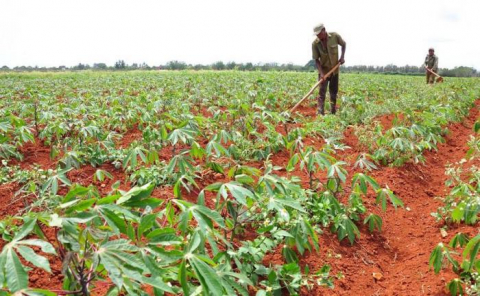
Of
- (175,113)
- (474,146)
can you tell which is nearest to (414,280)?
(474,146)

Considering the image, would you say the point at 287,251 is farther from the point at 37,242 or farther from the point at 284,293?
the point at 37,242

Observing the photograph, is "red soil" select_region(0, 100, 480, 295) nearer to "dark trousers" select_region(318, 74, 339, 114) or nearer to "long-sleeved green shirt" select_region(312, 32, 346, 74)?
"dark trousers" select_region(318, 74, 339, 114)

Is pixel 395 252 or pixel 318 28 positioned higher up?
pixel 318 28

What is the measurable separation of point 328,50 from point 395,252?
14.8 ft

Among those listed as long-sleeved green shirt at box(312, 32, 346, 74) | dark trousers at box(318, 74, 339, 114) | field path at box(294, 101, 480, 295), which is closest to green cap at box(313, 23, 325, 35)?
long-sleeved green shirt at box(312, 32, 346, 74)

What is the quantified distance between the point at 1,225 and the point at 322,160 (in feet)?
6.90

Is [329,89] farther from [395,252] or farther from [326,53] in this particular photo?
[395,252]

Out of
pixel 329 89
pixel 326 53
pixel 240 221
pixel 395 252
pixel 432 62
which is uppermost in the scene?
pixel 432 62

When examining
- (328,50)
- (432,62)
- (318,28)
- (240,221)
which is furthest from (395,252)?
(432,62)

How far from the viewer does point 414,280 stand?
2.13 m

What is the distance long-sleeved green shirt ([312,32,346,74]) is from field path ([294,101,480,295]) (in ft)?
10.8

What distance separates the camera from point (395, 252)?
257cm

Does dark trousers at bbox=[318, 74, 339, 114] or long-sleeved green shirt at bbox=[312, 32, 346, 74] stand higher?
long-sleeved green shirt at bbox=[312, 32, 346, 74]

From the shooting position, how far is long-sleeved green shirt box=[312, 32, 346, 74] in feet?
20.7
